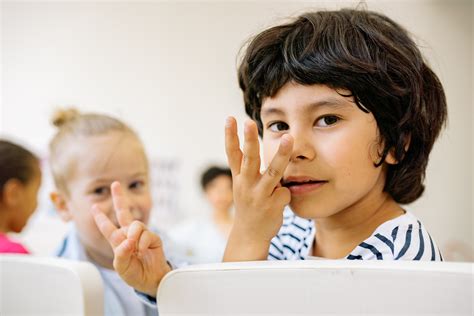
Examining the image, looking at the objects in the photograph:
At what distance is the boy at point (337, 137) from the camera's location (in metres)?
0.69

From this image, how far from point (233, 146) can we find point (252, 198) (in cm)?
8

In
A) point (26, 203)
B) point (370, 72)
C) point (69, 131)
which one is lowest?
point (26, 203)

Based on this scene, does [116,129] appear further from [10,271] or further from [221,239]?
[221,239]

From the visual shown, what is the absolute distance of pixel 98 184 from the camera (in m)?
1.08

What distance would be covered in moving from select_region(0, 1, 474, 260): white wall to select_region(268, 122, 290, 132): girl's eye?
8.00 ft

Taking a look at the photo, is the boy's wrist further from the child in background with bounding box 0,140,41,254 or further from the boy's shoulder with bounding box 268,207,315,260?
the child in background with bounding box 0,140,41,254

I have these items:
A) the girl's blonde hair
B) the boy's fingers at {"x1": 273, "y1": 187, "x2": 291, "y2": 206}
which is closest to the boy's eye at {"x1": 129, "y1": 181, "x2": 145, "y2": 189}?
the girl's blonde hair

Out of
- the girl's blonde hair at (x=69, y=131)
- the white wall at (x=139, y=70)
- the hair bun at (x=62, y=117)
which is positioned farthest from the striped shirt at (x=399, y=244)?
the white wall at (x=139, y=70)

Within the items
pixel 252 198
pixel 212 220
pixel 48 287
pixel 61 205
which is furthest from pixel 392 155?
pixel 212 220

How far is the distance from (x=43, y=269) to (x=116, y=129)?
57cm

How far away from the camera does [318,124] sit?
0.70 metres

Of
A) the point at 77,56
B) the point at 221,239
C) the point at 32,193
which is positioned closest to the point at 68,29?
the point at 77,56

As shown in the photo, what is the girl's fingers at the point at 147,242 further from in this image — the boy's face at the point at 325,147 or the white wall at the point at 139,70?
the white wall at the point at 139,70

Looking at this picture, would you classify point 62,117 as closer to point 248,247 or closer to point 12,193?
point 12,193
